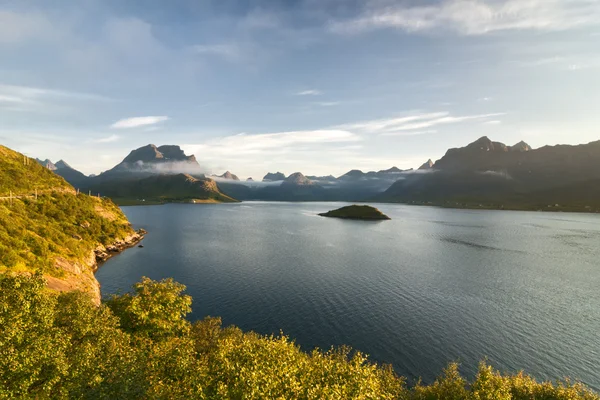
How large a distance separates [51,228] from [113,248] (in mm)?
43357

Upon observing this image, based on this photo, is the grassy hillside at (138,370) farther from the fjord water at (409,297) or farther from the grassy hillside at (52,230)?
the grassy hillside at (52,230)

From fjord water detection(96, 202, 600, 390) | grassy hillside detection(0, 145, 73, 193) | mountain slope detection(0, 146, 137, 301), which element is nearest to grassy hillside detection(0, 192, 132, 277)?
mountain slope detection(0, 146, 137, 301)

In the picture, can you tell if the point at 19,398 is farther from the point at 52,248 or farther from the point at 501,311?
the point at 501,311

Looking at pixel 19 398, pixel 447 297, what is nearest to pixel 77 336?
pixel 19 398

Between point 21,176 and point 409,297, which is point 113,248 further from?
point 409,297

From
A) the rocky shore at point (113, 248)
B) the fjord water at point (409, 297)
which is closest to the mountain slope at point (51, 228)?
the rocky shore at point (113, 248)

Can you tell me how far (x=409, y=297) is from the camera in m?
88.2

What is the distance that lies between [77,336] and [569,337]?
96.3m

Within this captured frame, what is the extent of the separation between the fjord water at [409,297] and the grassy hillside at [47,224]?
14811 mm

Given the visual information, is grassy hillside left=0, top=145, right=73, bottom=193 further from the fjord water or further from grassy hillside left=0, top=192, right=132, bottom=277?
the fjord water

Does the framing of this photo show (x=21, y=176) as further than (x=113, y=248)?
No

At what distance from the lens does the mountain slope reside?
2790 inches

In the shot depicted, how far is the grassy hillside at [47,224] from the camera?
7156cm

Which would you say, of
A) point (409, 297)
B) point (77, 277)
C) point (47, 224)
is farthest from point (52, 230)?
point (409, 297)
